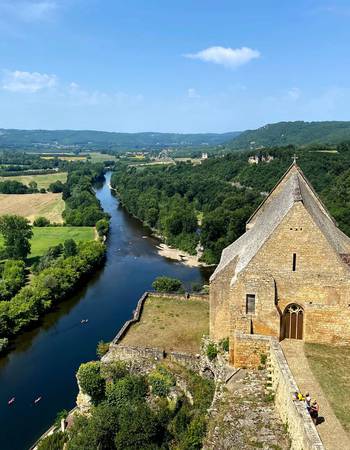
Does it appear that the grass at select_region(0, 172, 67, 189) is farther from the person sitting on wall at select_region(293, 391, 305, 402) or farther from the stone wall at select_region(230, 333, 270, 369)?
the person sitting on wall at select_region(293, 391, 305, 402)

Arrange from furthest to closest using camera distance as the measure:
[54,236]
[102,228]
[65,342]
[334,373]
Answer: [102,228]
[54,236]
[65,342]
[334,373]

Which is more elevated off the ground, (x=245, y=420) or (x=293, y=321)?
(x=293, y=321)

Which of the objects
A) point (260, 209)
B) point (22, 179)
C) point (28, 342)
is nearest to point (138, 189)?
point (22, 179)

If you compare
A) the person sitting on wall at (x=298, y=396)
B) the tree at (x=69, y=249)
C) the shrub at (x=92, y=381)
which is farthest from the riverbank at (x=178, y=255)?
the person sitting on wall at (x=298, y=396)

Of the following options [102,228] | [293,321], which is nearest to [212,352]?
[293,321]

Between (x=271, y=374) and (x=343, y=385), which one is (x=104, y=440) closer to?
(x=271, y=374)

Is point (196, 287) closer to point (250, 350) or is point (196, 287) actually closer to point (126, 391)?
point (126, 391)

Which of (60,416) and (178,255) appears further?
(178,255)

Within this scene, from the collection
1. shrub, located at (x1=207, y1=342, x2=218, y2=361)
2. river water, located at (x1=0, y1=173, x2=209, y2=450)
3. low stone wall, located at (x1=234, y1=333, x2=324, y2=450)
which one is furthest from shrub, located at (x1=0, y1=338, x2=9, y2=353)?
low stone wall, located at (x1=234, y1=333, x2=324, y2=450)
